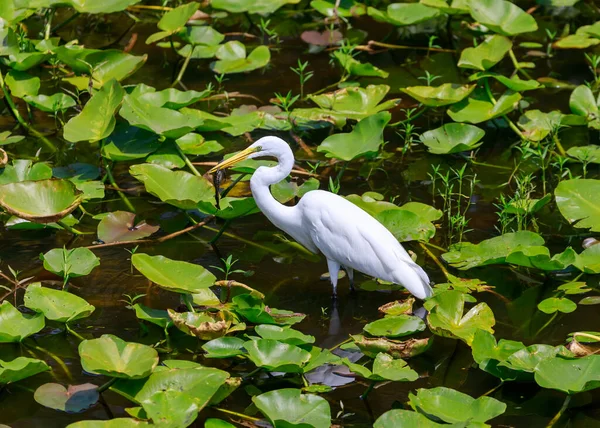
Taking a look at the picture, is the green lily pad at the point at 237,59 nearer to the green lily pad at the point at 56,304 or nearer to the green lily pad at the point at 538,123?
the green lily pad at the point at 538,123

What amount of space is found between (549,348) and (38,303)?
1.99m

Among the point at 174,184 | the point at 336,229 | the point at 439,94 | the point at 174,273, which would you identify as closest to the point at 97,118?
the point at 174,184

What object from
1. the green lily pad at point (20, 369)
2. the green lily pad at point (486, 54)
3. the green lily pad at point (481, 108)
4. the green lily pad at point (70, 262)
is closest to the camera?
the green lily pad at point (20, 369)

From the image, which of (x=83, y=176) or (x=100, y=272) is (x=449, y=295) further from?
(x=83, y=176)

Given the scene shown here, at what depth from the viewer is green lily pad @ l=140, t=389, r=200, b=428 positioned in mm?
3209

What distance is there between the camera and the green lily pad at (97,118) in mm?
4836

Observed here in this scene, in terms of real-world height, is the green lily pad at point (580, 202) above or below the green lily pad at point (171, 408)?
below

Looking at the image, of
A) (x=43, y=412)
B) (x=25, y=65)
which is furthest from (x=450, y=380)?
(x=25, y=65)

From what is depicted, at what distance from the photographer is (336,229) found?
4.34 meters

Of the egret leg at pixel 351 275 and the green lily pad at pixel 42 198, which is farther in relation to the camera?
the egret leg at pixel 351 275

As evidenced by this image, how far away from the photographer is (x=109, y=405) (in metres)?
3.60

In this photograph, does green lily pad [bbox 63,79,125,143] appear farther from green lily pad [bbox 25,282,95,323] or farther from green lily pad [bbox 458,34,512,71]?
green lily pad [bbox 458,34,512,71]

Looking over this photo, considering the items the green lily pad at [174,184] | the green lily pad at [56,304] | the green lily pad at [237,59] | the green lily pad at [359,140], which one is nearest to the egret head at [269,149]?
the green lily pad at [174,184]

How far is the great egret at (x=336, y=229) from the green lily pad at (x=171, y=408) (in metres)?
1.26
